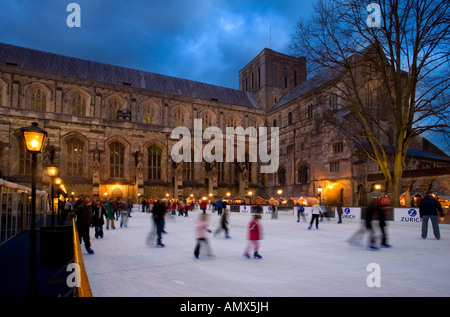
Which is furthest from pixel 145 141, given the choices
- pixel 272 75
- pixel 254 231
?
pixel 254 231

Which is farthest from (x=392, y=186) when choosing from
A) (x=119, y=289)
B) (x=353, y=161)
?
(x=119, y=289)

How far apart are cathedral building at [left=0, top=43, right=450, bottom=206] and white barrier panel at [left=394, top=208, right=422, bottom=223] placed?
11129mm

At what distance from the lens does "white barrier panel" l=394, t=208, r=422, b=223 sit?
15.8 metres

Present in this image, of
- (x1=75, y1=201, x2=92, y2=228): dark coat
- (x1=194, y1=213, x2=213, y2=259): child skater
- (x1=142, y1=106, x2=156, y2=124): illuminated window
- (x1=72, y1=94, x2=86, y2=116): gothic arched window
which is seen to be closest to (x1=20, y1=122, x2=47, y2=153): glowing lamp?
(x1=75, y1=201, x2=92, y2=228): dark coat

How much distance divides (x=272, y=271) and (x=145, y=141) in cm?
3579

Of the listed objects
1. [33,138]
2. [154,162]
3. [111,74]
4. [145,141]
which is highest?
[111,74]

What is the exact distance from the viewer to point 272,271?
599cm

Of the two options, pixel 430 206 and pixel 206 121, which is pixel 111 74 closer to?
pixel 206 121

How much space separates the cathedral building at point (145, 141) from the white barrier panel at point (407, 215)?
438 inches

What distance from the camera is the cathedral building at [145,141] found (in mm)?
32219

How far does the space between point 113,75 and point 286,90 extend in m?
28.7

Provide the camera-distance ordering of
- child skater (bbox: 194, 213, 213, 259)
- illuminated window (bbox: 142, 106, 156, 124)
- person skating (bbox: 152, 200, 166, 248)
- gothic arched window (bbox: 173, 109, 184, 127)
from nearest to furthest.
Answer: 1. child skater (bbox: 194, 213, 213, 259)
2. person skating (bbox: 152, 200, 166, 248)
3. illuminated window (bbox: 142, 106, 156, 124)
4. gothic arched window (bbox: 173, 109, 184, 127)

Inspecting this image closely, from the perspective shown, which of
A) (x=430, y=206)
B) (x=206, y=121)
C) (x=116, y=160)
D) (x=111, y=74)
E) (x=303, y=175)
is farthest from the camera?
(x=206, y=121)

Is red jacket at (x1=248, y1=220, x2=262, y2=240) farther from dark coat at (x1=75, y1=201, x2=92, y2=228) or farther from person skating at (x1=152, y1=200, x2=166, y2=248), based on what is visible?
dark coat at (x1=75, y1=201, x2=92, y2=228)
